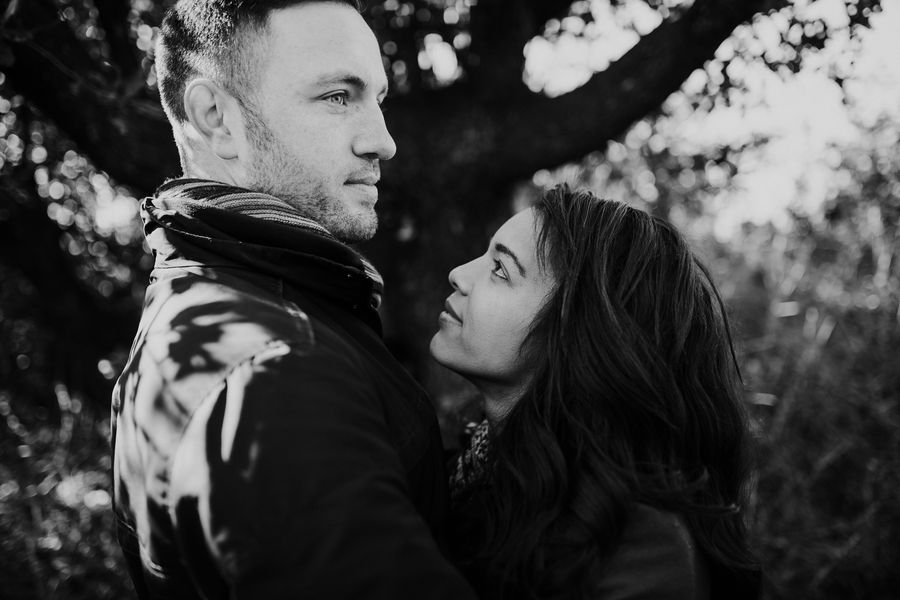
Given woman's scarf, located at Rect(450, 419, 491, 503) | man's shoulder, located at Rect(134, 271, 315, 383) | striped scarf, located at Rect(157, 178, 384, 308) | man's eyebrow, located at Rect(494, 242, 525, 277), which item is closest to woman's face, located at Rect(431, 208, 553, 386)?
man's eyebrow, located at Rect(494, 242, 525, 277)

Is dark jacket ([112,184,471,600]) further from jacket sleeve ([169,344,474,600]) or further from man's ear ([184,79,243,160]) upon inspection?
man's ear ([184,79,243,160])

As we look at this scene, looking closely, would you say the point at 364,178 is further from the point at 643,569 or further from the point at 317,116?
the point at 643,569

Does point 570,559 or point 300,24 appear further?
point 300,24

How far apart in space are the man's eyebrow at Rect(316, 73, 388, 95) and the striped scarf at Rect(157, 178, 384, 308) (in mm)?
411

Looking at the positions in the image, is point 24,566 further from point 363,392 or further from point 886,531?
point 886,531

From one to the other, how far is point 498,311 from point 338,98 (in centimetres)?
80

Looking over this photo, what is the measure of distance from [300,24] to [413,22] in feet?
6.87

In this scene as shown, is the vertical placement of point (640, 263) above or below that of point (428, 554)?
above

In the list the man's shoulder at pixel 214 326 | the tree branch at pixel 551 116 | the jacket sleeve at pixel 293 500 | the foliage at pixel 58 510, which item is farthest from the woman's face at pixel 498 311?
the foliage at pixel 58 510

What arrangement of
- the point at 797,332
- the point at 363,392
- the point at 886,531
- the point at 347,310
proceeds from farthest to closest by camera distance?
the point at 797,332 < the point at 886,531 < the point at 347,310 < the point at 363,392

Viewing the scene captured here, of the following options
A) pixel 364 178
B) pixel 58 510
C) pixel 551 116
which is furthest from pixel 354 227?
pixel 58 510

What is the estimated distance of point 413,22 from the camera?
404 cm

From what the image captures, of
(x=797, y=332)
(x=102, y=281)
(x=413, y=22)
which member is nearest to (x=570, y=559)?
(x=413, y=22)

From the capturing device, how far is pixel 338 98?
2127 mm
